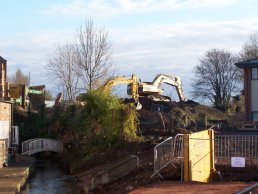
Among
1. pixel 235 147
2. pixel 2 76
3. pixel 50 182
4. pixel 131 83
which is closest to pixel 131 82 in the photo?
pixel 131 83

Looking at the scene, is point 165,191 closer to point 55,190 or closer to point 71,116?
point 55,190

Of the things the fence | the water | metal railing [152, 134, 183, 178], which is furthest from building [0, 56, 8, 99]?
metal railing [152, 134, 183, 178]

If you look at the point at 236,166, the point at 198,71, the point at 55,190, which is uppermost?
the point at 198,71

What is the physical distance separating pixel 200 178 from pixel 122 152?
956 cm

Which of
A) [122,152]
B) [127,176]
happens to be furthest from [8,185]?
[122,152]

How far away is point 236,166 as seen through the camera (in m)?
22.9

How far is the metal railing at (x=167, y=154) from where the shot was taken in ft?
73.3

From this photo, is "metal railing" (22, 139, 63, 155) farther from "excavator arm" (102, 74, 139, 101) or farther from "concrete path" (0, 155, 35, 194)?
"excavator arm" (102, 74, 139, 101)

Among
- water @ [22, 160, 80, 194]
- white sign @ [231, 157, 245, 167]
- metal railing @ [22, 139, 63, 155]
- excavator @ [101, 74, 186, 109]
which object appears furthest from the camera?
excavator @ [101, 74, 186, 109]

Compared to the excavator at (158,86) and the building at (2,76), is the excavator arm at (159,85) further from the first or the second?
the building at (2,76)

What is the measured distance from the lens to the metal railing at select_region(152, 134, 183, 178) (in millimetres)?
22328

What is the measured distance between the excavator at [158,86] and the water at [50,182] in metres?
14.1

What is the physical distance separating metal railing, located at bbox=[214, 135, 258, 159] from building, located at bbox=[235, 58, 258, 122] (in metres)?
14.2

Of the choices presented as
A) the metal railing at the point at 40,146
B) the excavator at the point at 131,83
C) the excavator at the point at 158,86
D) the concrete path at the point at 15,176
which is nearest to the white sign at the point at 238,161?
the concrete path at the point at 15,176
